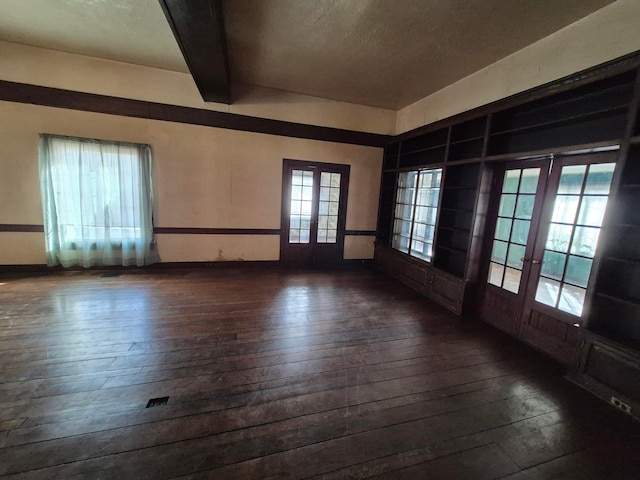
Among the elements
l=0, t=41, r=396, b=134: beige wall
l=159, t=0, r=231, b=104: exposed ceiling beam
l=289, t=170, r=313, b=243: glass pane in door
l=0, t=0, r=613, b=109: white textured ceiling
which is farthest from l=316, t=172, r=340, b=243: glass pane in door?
l=159, t=0, r=231, b=104: exposed ceiling beam

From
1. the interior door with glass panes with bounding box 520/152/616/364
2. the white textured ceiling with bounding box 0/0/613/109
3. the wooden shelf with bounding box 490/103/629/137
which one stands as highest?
the white textured ceiling with bounding box 0/0/613/109

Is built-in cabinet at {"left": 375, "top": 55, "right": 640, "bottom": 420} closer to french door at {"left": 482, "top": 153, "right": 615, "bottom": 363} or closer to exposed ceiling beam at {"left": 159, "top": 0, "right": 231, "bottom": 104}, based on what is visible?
french door at {"left": 482, "top": 153, "right": 615, "bottom": 363}

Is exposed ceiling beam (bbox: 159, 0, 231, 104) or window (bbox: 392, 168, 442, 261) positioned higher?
exposed ceiling beam (bbox: 159, 0, 231, 104)

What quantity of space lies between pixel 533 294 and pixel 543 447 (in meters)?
1.68

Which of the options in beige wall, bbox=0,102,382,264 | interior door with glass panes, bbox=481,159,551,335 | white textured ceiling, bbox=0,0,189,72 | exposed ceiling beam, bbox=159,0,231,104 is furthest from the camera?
beige wall, bbox=0,102,382,264

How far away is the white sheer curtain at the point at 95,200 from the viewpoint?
3936 mm

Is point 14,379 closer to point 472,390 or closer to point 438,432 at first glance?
point 438,432

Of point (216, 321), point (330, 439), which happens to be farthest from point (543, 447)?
point (216, 321)

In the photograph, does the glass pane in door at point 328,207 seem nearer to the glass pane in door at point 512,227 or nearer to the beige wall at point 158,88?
the beige wall at point 158,88

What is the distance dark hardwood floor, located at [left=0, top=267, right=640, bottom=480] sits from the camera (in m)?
1.48

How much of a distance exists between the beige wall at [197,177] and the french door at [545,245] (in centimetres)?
269

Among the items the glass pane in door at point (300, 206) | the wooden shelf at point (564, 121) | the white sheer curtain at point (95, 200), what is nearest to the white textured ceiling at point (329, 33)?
the wooden shelf at point (564, 121)

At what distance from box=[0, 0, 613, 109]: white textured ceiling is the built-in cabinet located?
2.15ft

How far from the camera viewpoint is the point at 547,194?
2777mm
